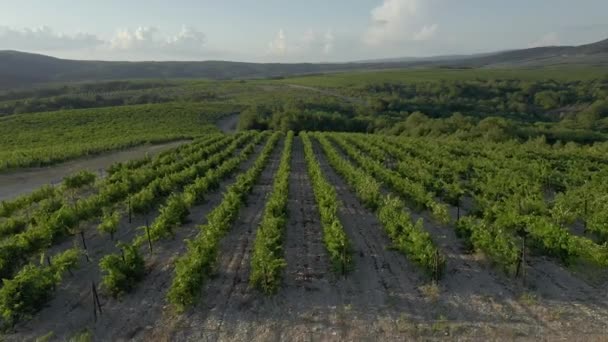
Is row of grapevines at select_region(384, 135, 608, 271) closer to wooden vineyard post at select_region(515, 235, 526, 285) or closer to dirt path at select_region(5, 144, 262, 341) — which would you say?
wooden vineyard post at select_region(515, 235, 526, 285)

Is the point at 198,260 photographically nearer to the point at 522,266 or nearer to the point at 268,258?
the point at 268,258

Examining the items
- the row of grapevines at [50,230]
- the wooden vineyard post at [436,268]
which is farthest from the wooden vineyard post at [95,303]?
the wooden vineyard post at [436,268]

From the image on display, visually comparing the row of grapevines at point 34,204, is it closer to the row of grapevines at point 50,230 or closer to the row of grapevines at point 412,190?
the row of grapevines at point 50,230

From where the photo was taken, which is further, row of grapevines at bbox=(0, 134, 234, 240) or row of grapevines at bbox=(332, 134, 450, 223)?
row of grapevines at bbox=(332, 134, 450, 223)

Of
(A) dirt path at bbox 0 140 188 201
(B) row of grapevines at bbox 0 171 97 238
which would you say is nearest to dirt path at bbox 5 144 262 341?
(B) row of grapevines at bbox 0 171 97 238

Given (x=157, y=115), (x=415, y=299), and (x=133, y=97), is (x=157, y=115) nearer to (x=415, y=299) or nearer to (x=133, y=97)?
(x=133, y=97)

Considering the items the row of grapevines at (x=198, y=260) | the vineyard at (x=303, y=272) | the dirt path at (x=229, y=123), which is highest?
the row of grapevines at (x=198, y=260)

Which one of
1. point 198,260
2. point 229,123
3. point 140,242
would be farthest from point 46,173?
point 229,123
